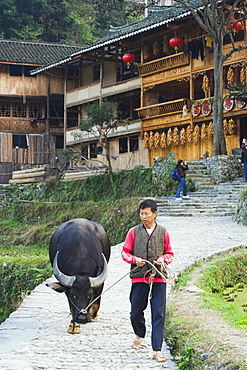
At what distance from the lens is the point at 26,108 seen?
118 feet

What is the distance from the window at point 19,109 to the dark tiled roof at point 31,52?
2.85 metres

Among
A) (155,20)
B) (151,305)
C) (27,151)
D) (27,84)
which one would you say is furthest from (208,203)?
(27,84)

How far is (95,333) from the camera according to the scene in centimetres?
641

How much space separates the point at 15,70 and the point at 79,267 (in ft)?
100

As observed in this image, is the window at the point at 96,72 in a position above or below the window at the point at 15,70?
below

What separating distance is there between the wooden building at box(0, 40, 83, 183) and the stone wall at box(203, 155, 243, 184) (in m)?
13.9

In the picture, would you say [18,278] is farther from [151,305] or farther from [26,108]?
[26,108]

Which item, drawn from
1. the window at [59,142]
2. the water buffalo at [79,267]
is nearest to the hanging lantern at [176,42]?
the window at [59,142]

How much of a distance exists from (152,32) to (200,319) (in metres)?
23.5

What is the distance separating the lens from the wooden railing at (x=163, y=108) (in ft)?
85.1

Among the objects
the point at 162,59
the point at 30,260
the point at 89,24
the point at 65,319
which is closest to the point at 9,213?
the point at 162,59

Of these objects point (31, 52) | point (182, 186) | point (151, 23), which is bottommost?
point (182, 186)

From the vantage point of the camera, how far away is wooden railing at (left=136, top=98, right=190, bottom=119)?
85.1 ft

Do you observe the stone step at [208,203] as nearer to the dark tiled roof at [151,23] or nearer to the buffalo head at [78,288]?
the dark tiled roof at [151,23]
